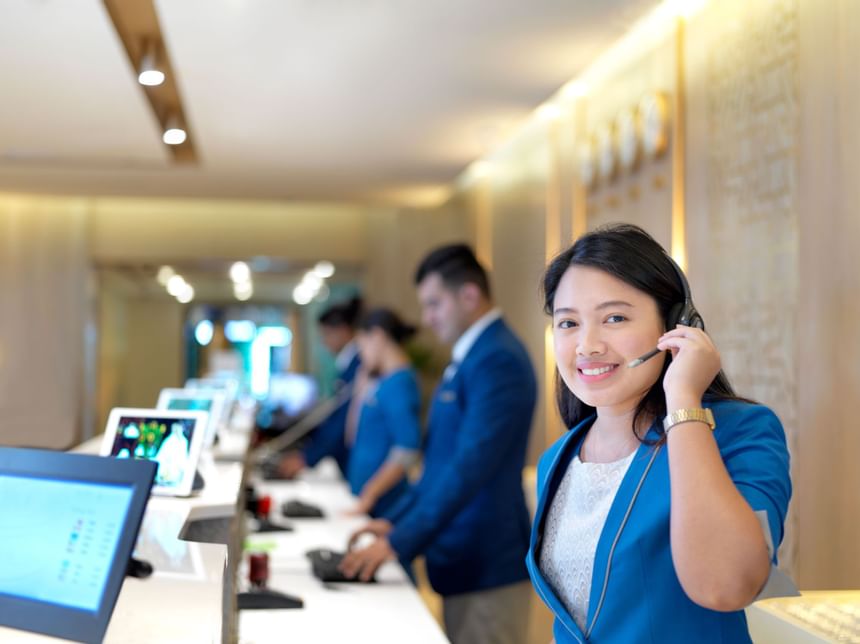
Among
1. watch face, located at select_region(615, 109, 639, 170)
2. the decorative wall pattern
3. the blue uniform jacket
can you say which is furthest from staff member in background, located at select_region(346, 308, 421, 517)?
the decorative wall pattern

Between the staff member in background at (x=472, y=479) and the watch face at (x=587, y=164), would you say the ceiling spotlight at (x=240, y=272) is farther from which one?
the staff member in background at (x=472, y=479)

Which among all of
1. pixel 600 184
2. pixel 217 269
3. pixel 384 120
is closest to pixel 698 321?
pixel 600 184

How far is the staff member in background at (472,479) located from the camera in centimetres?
284

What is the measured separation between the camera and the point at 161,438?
92.4 inches

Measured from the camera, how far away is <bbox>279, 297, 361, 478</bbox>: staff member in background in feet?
19.7

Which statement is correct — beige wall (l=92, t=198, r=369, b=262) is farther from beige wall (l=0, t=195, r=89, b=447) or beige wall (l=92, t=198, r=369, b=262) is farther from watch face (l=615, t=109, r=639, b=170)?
watch face (l=615, t=109, r=639, b=170)

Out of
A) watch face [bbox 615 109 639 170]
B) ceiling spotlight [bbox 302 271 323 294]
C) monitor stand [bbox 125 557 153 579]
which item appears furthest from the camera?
ceiling spotlight [bbox 302 271 323 294]

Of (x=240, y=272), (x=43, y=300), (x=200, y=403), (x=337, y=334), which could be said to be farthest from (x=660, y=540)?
(x=240, y=272)

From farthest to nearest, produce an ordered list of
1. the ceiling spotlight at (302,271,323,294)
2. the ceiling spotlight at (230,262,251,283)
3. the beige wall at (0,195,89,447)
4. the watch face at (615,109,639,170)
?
the ceiling spotlight at (302,271,323,294) < the ceiling spotlight at (230,262,251,283) < the beige wall at (0,195,89,447) < the watch face at (615,109,639,170)

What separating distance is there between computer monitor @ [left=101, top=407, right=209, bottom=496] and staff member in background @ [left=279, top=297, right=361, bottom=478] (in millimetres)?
3360

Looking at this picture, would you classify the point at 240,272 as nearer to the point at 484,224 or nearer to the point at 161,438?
the point at 484,224

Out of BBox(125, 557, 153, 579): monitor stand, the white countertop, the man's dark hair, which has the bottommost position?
the white countertop

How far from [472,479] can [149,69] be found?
7.84ft

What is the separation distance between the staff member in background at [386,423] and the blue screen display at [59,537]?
2748 millimetres
